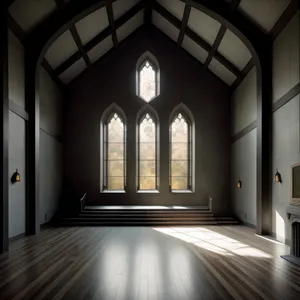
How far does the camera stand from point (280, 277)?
15.8 ft

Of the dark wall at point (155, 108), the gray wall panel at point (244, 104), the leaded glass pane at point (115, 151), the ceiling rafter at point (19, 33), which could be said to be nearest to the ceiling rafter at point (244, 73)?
the gray wall panel at point (244, 104)

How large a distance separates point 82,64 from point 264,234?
7982mm

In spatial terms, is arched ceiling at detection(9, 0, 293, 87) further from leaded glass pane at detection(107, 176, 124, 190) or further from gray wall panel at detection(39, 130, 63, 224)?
leaded glass pane at detection(107, 176, 124, 190)

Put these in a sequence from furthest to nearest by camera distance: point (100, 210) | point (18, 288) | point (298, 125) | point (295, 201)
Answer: point (100, 210) < point (298, 125) < point (295, 201) < point (18, 288)

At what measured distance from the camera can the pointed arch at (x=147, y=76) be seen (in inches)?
509

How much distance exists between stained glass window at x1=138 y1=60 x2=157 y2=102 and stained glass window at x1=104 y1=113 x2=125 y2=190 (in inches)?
52.0

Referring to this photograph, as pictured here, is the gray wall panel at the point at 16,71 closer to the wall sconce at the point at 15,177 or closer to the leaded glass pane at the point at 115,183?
the wall sconce at the point at 15,177

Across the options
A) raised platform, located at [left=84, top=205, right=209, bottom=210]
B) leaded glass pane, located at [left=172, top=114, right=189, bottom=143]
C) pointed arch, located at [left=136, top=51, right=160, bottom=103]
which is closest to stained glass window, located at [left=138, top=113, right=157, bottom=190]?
leaded glass pane, located at [left=172, top=114, right=189, bottom=143]

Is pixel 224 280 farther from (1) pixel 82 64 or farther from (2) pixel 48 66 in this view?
(1) pixel 82 64

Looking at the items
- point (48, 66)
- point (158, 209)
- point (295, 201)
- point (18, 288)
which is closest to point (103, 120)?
point (48, 66)

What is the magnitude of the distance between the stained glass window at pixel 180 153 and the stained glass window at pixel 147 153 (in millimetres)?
635

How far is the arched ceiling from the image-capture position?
8.38m

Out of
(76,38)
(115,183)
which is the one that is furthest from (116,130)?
(76,38)

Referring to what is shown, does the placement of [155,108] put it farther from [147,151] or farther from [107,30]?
[107,30]
